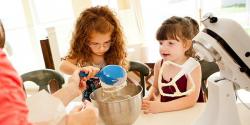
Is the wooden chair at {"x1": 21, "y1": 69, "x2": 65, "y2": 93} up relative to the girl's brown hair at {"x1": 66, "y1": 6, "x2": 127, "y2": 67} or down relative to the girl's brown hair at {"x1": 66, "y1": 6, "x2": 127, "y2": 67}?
down

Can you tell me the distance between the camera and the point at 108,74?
933 millimetres

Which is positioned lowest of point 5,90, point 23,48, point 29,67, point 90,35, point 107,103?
point 29,67

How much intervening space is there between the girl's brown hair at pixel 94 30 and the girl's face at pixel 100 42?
0.06 feet

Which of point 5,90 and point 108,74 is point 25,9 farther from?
point 5,90

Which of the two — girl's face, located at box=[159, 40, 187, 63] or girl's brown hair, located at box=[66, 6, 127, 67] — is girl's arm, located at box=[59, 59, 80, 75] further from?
girl's face, located at box=[159, 40, 187, 63]

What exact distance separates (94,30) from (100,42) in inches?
2.5

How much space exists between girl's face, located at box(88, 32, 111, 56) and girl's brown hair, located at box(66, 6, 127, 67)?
19mm

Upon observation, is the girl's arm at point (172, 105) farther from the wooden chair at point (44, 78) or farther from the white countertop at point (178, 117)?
the wooden chair at point (44, 78)

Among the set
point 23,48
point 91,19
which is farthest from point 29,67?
point 91,19

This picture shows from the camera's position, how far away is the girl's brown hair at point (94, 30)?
1402 mm

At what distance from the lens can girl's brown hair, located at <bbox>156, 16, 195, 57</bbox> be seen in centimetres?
133

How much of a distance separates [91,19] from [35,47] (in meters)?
1.72

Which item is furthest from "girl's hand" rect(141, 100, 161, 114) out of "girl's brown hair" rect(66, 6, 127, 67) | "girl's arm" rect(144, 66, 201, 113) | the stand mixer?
"girl's brown hair" rect(66, 6, 127, 67)

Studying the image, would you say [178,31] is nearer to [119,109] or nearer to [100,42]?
[100,42]
